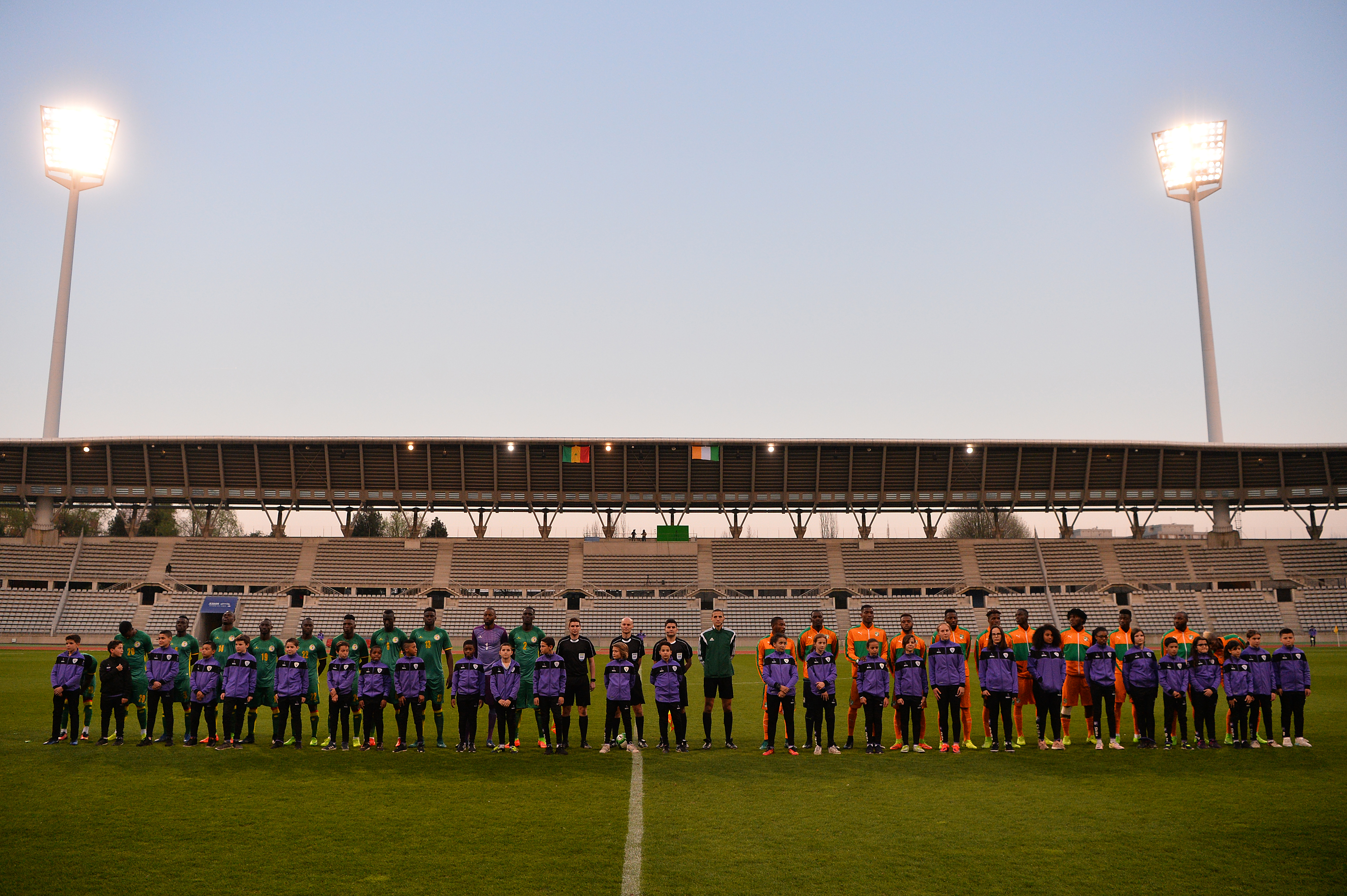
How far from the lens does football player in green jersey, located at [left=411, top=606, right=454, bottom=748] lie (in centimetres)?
1325

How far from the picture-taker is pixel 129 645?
13359 mm

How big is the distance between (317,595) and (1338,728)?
4492 centimetres

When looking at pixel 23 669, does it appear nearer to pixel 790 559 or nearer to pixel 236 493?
pixel 236 493

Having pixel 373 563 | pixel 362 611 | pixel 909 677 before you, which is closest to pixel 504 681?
pixel 909 677

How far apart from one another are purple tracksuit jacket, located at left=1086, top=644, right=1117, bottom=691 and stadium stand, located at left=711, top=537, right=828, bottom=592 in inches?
1439

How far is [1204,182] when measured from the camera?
2034 inches

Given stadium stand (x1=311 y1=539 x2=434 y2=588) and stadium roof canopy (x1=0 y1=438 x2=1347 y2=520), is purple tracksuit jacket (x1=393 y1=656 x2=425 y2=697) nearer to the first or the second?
stadium roof canopy (x1=0 y1=438 x2=1347 y2=520)

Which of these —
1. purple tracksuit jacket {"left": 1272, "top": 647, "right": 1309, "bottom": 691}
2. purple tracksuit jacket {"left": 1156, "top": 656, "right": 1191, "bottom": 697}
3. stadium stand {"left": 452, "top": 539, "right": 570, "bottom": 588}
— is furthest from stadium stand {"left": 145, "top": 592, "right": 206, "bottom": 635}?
purple tracksuit jacket {"left": 1272, "top": 647, "right": 1309, "bottom": 691}

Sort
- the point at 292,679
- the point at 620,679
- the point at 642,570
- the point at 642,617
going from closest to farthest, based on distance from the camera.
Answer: the point at 620,679
the point at 292,679
the point at 642,617
the point at 642,570

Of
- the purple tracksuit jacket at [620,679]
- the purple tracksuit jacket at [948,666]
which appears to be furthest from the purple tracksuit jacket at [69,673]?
the purple tracksuit jacket at [948,666]

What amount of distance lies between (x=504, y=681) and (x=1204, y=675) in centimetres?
1034

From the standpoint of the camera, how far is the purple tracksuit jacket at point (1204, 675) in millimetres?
13062

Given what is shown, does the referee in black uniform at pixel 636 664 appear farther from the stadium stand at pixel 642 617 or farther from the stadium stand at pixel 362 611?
the stadium stand at pixel 362 611

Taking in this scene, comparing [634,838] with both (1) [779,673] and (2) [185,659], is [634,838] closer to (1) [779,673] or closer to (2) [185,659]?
(1) [779,673]
